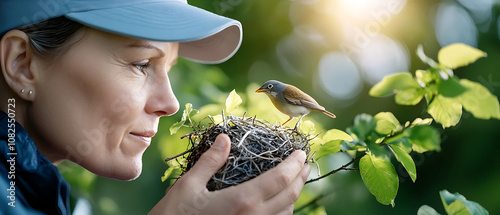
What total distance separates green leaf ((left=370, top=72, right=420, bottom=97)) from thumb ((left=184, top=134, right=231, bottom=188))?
0.71 feet

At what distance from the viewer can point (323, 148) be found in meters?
0.68

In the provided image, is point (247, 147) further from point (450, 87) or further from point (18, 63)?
point (18, 63)

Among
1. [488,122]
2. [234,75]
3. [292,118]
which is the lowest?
[488,122]

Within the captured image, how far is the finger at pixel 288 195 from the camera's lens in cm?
67

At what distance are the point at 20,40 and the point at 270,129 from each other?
0.43 metres

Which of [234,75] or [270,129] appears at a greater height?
[270,129]

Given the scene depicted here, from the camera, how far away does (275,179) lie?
644mm

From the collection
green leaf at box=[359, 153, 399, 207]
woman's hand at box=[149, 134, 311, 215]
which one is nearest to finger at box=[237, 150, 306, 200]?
woman's hand at box=[149, 134, 311, 215]

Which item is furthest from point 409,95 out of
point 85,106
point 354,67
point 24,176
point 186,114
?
point 354,67

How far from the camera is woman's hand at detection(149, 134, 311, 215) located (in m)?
0.63

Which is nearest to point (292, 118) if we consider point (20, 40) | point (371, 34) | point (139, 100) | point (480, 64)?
point (139, 100)

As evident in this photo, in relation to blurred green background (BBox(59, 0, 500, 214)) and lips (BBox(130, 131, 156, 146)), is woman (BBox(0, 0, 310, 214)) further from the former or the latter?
blurred green background (BBox(59, 0, 500, 214))

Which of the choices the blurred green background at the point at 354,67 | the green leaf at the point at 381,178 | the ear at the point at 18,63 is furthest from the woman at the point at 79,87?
the blurred green background at the point at 354,67

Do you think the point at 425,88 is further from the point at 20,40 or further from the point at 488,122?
the point at 488,122
